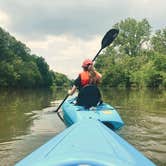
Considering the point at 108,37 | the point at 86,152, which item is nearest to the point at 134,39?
the point at 108,37

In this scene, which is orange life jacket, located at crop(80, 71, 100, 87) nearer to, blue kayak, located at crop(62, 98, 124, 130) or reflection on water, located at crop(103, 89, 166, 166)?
blue kayak, located at crop(62, 98, 124, 130)

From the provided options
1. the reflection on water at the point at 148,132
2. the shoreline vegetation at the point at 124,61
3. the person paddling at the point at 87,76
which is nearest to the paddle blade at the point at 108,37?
the reflection on water at the point at 148,132

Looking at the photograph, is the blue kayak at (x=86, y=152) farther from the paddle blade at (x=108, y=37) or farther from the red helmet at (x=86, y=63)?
the paddle blade at (x=108, y=37)

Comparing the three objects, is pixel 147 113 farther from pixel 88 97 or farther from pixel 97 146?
pixel 97 146

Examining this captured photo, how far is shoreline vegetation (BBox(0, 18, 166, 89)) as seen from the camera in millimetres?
71312

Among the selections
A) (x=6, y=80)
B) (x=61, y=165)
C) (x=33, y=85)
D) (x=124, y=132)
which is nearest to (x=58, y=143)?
(x=61, y=165)

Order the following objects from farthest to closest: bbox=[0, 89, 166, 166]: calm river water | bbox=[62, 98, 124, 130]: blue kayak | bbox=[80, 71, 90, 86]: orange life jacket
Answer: bbox=[80, 71, 90, 86]: orange life jacket → bbox=[62, 98, 124, 130]: blue kayak → bbox=[0, 89, 166, 166]: calm river water

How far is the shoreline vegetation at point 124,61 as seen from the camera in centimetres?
7131

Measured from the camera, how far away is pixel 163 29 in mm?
74062

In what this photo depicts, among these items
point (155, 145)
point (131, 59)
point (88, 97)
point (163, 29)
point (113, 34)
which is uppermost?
point (163, 29)

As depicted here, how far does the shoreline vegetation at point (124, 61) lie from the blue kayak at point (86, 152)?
63.9m

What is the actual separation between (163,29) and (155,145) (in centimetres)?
6744

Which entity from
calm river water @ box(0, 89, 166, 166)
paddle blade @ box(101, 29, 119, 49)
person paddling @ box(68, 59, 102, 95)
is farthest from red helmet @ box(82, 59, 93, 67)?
paddle blade @ box(101, 29, 119, 49)

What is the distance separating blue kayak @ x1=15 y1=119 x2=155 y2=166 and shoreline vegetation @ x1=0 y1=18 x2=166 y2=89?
63931 millimetres
